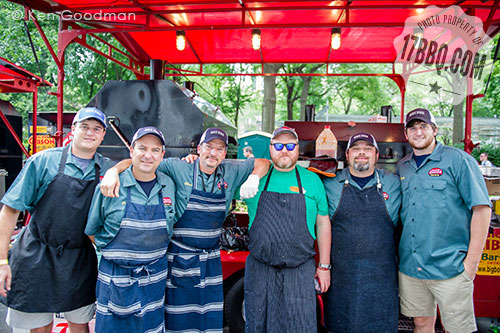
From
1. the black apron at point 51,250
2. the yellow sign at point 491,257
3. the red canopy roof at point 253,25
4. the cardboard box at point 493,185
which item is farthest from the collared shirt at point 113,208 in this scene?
the cardboard box at point 493,185

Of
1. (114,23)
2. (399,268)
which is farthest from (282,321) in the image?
Answer: (114,23)

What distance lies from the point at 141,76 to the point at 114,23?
1.79 meters

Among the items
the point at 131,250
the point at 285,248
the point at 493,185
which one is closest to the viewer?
the point at 131,250

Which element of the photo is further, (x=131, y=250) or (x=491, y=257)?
(x=491, y=257)

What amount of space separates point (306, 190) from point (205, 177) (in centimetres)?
87

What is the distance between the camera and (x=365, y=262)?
2.67 m

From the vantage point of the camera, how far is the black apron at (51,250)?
2359 mm

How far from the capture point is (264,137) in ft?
27.5

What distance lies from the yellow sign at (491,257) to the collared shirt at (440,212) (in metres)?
0.93

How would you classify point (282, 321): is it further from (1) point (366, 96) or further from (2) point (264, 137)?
(1) point (366, 96)

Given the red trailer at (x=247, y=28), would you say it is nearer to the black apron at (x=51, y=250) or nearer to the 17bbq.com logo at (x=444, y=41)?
the 17bbq.com logo at (x=444, y=41)

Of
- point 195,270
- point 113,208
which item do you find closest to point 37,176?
point 113,208

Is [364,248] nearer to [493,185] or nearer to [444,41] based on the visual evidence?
[493,185]

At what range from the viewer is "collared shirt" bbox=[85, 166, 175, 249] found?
2.27 meters
